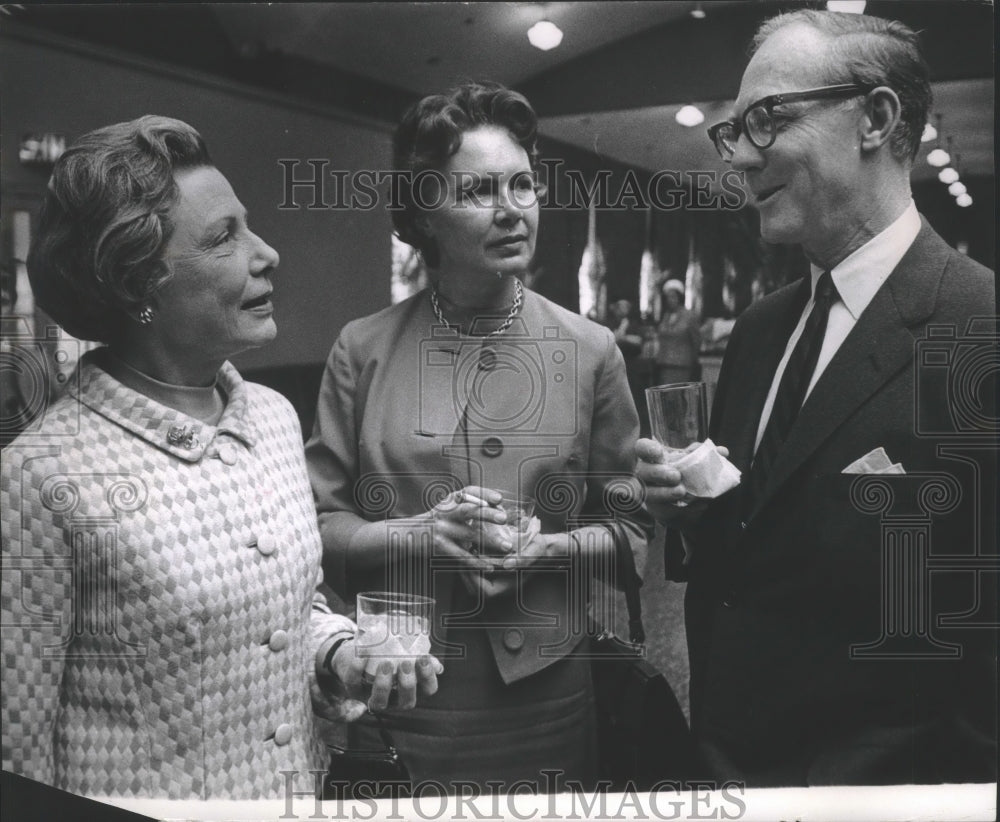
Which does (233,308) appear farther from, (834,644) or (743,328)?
(834,644)

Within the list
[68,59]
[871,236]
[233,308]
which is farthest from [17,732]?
[871,236]

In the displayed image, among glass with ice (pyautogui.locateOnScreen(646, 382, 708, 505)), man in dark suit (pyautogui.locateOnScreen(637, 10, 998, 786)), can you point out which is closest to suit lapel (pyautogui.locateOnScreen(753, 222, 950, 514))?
man in dark suit (pyautogui.locateOnScreen(637, 10, 998, 786))

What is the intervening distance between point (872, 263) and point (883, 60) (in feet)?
1.77

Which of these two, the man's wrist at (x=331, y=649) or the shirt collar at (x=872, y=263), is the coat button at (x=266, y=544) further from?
the shirt collar at (x=872, y=263)

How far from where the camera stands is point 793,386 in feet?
9.07

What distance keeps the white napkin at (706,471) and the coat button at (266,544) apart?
1.06m

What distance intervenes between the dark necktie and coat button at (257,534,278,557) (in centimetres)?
127

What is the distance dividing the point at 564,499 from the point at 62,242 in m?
1.48

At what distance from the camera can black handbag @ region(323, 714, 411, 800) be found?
294 centimetres

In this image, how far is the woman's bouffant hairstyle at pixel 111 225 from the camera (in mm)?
2553

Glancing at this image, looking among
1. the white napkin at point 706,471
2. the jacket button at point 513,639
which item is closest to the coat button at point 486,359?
the white napkin at point 706,471

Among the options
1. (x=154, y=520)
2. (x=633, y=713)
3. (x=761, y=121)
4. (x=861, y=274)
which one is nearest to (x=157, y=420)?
(x=154, y=520)

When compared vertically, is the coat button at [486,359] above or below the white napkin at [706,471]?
above

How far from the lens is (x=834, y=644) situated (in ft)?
9.23
